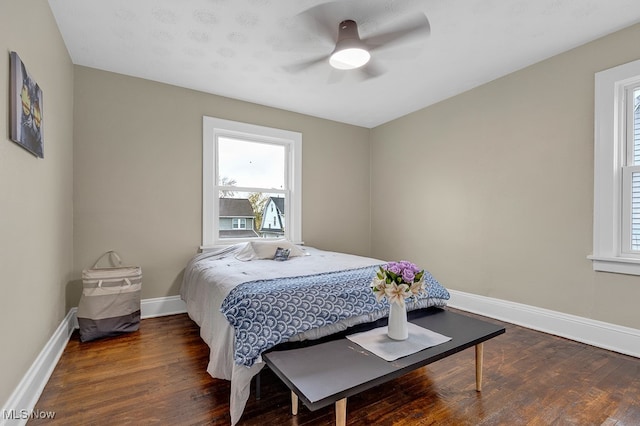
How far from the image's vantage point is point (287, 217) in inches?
166

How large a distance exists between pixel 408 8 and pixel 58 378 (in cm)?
341

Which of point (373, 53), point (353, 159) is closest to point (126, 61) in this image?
point (373, 53)

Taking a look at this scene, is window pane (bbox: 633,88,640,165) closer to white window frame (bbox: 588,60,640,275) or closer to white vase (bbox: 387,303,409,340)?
white window frame (bbox: 588,60,640,275)

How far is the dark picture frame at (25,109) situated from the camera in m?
1.51

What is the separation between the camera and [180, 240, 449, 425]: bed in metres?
1.65

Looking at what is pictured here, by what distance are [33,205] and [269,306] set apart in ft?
5.08

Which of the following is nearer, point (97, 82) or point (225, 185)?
point (97, 82)

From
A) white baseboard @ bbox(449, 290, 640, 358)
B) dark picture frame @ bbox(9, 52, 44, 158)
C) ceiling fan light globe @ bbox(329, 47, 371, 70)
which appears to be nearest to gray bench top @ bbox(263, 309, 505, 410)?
white baseboard @ bbox(449, 290, 640, 358)

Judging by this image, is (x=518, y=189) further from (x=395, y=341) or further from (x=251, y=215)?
(x=251, y=215)

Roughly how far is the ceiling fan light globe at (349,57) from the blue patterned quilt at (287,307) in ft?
5.09

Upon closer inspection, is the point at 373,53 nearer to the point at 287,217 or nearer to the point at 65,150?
the point at 287,217

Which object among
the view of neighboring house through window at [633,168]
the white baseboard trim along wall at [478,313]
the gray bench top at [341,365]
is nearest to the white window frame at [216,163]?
the white baseboard trim along wall at [478,313]

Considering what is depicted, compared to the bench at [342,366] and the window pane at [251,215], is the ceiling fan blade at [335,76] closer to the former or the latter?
the window pane at [251,215]

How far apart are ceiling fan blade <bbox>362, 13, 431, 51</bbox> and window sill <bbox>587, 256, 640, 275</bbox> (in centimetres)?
231
